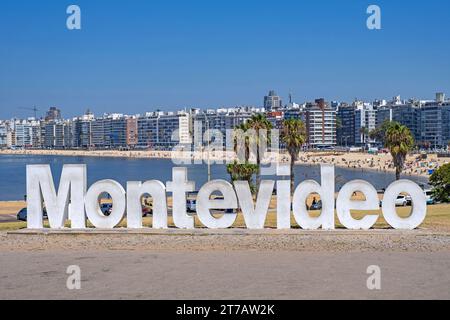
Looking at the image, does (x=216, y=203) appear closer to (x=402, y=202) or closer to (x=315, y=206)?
(x=315, y=206)

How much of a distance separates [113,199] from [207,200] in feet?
9.10

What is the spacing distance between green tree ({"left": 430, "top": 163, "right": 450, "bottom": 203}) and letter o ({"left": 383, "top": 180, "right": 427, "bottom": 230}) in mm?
22421

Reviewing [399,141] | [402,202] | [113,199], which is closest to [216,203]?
[113,199]

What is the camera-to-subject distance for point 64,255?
678 inches

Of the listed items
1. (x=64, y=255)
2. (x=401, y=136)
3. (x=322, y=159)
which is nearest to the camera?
(x=64, y=255)

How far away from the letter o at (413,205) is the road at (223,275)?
3.23 m

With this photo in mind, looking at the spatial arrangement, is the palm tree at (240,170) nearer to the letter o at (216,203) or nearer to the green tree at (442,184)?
the green tree at (442,184)

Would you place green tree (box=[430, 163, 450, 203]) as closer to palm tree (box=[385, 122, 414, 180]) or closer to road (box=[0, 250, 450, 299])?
palm tree (box=[385, 122, 414, 180])

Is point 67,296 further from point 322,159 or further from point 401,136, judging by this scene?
point 322,159

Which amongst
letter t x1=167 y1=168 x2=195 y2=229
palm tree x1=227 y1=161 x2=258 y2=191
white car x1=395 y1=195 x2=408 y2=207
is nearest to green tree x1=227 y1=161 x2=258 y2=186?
palm tree x1=227 y1=161 x2=258 y2=191

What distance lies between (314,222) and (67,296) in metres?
10.0

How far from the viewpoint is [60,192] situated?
20.5 metres
